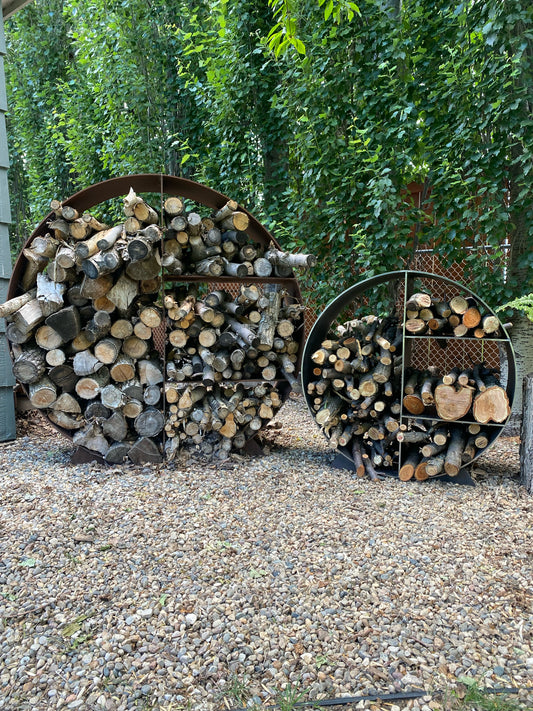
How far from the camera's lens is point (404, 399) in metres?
3.80

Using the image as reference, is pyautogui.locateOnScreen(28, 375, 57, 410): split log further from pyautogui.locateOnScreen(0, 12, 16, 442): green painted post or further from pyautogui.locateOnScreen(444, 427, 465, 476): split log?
pyautogui.locateOnScreen(444, 427, 465, 476): split log

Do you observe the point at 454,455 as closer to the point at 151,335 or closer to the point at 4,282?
the point at 151,335

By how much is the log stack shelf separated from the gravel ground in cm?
27

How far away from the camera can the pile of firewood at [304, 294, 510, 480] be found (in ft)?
11.8

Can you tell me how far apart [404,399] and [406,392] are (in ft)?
0.22

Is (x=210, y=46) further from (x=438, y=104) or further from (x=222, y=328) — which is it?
(x=222, y=328)

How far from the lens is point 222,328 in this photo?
4.28m

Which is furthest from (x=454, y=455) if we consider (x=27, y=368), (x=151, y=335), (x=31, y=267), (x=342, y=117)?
(x=342, y=117)

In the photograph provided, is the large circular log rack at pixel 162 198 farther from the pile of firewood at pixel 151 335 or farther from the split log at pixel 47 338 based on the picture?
the split log at pixel 47 338

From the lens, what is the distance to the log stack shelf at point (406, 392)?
360 cm

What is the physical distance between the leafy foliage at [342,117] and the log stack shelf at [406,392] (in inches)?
46.5

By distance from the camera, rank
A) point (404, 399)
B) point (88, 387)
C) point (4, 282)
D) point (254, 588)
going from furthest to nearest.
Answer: point (4, 282), point (88, 387), point (404, 399), point (254, 588)

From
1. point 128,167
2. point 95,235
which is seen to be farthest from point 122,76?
point 95,235

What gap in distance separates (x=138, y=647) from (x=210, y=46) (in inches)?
268
